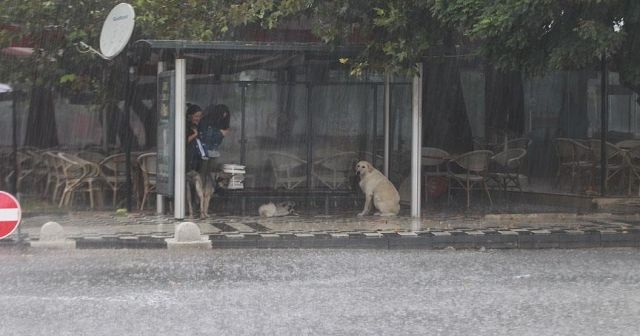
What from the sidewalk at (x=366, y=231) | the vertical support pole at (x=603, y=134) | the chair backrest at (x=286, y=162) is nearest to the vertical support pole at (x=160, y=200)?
the sidewalk at (x=366, y=231)

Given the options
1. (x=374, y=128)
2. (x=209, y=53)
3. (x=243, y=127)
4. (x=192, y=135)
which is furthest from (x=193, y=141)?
(x=374, y=128)

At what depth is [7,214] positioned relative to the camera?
29.6 ft

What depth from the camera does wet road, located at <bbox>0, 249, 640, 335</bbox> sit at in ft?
20.7

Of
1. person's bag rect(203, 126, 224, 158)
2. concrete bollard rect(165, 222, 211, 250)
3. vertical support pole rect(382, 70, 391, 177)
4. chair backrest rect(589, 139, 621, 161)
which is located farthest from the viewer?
chair backrest rect(589, 139, 621, 161)

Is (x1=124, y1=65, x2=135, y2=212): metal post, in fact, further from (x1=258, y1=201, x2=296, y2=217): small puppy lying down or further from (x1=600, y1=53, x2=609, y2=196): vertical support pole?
(x1=600, y1=53, x2=609, y2=196): vertical support pole

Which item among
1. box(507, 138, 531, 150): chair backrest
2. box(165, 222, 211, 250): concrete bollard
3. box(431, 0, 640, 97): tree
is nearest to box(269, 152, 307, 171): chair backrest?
box(165, 222, 211, 250): concrete bollard

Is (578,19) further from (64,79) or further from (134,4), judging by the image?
(64,79)

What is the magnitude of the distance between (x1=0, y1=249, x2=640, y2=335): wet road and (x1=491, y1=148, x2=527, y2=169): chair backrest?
484cm

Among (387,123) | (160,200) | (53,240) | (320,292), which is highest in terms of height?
(387,123)

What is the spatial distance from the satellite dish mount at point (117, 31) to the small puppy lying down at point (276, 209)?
3631 millimetres

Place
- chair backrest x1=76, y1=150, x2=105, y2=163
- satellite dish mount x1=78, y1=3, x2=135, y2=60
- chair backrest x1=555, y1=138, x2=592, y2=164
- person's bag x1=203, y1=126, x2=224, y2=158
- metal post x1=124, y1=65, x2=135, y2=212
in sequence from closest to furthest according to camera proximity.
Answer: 1. satellite dish mount x1=78, y1=3, x2=135, y2=60
2. person's bag x1=203, y1=126, x2=224, y2=158
3. metal post x1=124, y1=65, x2=135, y2=212
4. chair backrest x1=555, y1=138, x2=592, y2=164
5. chair backrest x1=76, y1=150, x2=105, y2=163

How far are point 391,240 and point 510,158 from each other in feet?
18.2

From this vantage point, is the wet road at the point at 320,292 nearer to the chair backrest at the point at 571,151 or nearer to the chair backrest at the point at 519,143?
the chair backrest at the point at 571,151

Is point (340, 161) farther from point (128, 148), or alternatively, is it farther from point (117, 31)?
point (117, 31)
